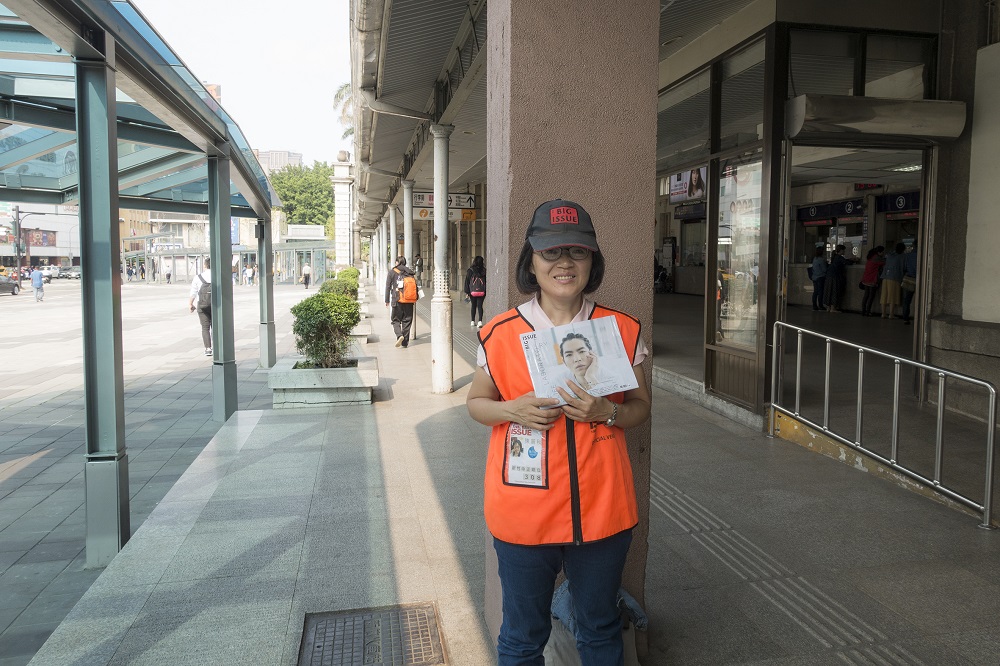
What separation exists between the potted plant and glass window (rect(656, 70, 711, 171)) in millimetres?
4075

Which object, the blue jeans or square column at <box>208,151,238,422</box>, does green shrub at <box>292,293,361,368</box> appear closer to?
square column at <box>208,151,238,422</box>

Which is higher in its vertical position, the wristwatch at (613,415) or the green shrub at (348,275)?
the green shrub at (348,275)

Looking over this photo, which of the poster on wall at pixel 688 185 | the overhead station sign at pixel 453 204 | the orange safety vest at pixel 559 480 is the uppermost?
the overhead station sign at pixel 453 204

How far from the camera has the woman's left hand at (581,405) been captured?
214 cm

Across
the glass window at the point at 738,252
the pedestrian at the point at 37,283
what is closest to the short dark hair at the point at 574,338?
the glass window at the point at 738,252

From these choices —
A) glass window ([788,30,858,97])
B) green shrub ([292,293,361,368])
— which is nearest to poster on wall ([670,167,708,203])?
glass window ([788,30,858,97])

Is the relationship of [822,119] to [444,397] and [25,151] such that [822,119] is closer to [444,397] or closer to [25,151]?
[444,397]

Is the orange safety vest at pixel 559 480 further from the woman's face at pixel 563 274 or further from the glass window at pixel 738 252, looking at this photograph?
the glass window at pixel 738 252

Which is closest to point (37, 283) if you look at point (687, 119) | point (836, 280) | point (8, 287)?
point (8, 287)

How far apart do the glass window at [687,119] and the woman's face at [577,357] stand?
21.4ft

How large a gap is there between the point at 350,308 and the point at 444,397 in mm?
1563

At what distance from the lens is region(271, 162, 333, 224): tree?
83.5m

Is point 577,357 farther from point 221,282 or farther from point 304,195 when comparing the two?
point 304,195

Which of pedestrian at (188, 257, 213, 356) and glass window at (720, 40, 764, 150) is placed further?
pedestrian at (188, 257, 213, 356)
